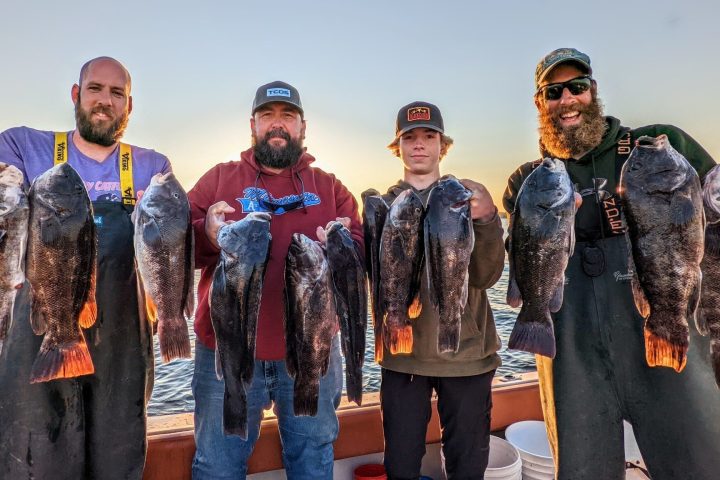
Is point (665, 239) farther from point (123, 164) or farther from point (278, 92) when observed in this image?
point (123, 164)

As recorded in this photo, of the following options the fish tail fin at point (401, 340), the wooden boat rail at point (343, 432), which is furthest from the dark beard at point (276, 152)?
the wooden boat rail at point (343, 432)

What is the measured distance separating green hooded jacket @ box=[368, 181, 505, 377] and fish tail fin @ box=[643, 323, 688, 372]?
1.16 meters

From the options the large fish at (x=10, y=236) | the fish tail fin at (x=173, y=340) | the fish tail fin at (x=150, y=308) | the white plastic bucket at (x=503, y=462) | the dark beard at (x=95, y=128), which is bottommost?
the white plastic bucket at (x=503, y=462)

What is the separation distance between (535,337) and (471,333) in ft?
2.18

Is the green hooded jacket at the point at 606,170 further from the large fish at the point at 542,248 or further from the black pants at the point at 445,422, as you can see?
the black pants at the point at 445,422

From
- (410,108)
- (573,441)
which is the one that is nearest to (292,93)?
(410,108)

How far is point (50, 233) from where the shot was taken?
3008mm

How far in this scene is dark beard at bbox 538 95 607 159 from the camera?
3787 mm

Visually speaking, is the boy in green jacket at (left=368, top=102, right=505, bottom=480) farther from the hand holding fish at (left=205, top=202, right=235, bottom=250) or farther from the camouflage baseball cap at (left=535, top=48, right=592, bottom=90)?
the hand holding fish at (left=205, top=202, right=235, bottom=250)

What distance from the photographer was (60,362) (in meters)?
2.93

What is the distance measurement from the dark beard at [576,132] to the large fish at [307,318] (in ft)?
7.74

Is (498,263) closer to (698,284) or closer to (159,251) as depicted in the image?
(698,284)

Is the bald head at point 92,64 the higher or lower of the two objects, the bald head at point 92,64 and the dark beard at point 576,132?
the higher

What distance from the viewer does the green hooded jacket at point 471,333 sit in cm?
370
